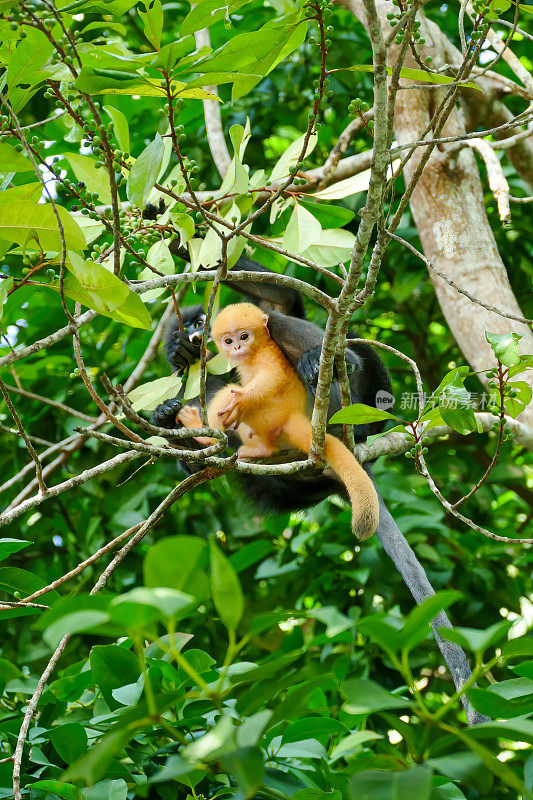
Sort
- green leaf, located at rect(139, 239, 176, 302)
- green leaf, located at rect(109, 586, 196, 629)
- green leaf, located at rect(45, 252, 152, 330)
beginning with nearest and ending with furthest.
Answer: green leaf, located at rect(109, 586, 196, 629)
green leaf, located at rect(45, 252, 152, 330)
green leaf, located at rect(139, 239, 176, 302)

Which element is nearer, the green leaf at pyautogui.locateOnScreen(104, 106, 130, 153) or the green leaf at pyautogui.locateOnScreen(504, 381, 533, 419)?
the green leaf at pyautogui.locateOnScreen(104, 106, 130, 153)

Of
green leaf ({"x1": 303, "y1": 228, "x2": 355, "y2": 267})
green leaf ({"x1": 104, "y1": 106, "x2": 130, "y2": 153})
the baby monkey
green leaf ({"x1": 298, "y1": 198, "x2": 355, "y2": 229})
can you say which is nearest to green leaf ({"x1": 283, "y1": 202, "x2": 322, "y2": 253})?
green leaf ({"x1": 303, "y1": 228, "x2": 355, "y2": 267})

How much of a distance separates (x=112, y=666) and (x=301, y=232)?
43.4 inches

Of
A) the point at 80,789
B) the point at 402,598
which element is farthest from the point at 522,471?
the point at 80,789

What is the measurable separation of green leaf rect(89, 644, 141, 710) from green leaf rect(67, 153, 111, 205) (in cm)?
106

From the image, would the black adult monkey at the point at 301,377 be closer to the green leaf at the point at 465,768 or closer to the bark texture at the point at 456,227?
the bark texture at the point at 456,227

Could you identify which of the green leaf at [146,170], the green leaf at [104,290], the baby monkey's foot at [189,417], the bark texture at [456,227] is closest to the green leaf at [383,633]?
the green leaf at [104,290]

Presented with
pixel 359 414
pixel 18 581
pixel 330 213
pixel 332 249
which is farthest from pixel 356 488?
pixel 18 581

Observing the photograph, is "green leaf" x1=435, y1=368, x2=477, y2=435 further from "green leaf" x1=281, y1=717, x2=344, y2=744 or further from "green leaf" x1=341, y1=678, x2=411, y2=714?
"green leaf" x1=341, y1=678, x2=411, y2=714

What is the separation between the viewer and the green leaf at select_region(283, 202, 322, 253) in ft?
6.17

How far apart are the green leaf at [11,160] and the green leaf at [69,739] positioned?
1.18 metres

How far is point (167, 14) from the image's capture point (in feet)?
13.2

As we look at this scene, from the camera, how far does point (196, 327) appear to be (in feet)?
11.0

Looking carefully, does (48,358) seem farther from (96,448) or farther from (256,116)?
(256,116)
